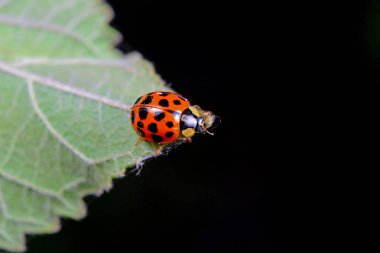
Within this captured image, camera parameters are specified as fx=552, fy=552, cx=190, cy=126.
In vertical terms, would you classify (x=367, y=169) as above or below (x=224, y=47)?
below

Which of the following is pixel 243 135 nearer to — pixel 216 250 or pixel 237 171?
pixel 237 171

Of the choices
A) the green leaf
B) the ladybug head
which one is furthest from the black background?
the green leaf

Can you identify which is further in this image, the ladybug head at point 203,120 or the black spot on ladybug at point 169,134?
the ladybug head at point 203,120

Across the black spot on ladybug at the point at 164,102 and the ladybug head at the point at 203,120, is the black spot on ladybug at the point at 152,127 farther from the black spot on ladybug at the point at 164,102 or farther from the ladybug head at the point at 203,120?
the ladybug head at the point at 203,120

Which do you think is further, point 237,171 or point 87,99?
point 237,171

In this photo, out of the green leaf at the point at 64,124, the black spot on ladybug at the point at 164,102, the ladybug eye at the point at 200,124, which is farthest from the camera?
the ladybug eye at the point at 200,124

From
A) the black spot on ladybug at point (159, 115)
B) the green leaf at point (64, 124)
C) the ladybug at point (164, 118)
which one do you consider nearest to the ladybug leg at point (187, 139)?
the ladybug at point (164, 118)

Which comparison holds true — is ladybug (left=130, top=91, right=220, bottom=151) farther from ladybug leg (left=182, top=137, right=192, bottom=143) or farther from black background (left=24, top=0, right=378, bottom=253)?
black background (left=24, top=0, right=378, bottom=253)

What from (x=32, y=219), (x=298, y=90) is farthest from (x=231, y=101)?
(x=32, y=219)
